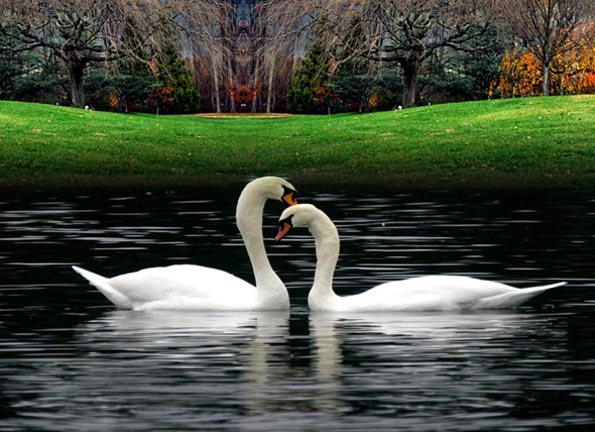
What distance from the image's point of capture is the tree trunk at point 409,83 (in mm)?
64438

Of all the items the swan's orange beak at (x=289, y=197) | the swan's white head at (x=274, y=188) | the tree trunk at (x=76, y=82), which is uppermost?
the tree trunk at (x=76, y=82)

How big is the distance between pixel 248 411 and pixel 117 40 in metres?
51.0

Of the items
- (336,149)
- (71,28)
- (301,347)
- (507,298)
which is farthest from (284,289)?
(71,28)

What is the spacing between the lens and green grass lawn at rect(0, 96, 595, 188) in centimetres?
3659

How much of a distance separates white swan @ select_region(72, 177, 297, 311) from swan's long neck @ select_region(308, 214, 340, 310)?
0.26m

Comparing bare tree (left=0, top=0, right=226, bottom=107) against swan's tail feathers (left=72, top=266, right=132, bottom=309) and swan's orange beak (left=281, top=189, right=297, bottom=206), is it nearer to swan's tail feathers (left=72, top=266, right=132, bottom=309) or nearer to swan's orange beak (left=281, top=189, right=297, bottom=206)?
swan's orange beak (left=281, top=189, right=297, bottom=206)

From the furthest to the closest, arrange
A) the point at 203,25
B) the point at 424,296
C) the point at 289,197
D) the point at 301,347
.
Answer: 1. the point at 203,25
2. the point at 289,197
3. the point at 424,296
4. the point at 301,347

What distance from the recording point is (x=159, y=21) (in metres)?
59.5

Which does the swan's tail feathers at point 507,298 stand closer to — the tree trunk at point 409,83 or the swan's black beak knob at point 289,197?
the swan's black beak knob at point 289,197

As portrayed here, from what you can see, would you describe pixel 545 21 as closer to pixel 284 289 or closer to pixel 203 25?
pixel 203 25

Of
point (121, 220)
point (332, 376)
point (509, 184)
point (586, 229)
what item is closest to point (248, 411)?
point (332, 376)

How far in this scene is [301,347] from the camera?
11.7 m

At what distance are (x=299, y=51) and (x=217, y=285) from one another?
6302 centimetres

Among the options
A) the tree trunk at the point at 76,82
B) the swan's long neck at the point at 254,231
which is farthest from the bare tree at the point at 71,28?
the swan's long neck at the point at 254,231
